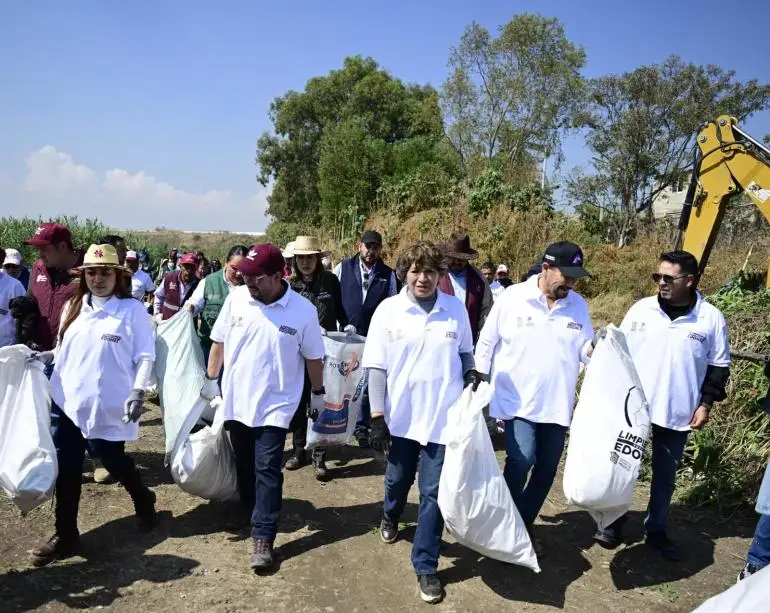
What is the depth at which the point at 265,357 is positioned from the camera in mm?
3545

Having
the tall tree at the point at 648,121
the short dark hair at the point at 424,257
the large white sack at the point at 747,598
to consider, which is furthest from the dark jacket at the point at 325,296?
the tall tree at the point at 648,121

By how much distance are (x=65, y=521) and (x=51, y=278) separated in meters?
1.68

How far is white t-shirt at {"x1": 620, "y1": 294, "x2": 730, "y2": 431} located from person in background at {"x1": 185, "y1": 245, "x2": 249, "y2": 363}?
10.8 ft

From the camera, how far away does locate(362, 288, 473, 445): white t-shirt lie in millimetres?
3383

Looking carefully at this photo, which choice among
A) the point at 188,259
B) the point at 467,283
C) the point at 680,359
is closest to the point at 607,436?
the point at 680,359

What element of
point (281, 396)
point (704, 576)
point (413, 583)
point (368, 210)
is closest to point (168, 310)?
point (281, 396)

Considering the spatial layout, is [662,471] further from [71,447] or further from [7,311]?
[7,311]

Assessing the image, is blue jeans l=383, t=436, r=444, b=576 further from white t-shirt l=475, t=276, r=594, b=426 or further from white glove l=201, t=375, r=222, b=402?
white glove l=201, t=375, r=222, b=402

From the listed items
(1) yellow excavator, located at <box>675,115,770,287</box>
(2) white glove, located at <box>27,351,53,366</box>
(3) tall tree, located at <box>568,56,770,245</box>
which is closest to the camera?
(2) white glove, located at <box>27,351,53,366</box>

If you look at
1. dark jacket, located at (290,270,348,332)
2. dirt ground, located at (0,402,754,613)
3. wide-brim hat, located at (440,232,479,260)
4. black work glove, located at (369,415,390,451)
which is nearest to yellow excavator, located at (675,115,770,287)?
wide-brim hat, located at (440,232,479,260)

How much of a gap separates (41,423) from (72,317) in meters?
0.63

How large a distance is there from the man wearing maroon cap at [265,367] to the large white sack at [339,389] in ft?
3.69

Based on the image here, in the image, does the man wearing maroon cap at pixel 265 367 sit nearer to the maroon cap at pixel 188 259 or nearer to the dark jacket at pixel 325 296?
the dark jacket at pixel 325 296

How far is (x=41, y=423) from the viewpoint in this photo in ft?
10.9
